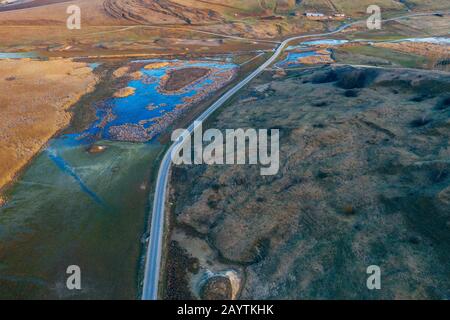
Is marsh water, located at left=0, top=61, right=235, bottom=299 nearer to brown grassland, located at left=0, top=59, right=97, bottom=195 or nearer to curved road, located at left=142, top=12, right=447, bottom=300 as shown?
curved road, located at left=142, top=12, right=447, bottom=300

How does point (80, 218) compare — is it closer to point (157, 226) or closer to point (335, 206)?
point (157, 226)

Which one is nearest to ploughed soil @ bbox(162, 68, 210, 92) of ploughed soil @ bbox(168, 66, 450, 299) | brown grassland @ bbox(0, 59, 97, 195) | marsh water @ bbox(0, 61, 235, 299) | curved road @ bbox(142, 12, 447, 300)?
curved road @ bbox(142, 12, 447, 300)

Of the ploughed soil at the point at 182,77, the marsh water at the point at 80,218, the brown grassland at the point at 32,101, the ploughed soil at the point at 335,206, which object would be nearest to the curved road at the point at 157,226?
the marsh water at the point at 80,218

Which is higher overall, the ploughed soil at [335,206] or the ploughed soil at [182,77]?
the ploughed soil at [182,77]

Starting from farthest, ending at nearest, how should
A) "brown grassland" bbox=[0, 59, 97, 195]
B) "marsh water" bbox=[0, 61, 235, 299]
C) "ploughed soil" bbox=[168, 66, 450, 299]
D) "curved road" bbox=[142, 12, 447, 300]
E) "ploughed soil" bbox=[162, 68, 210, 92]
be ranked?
"ploughed soil" bbox=[162, 68, 210, 92] → "brown grassland" bbox=[0, 59, 97, 195] → "marsh water" bbox=[0, 61, 235, 299] → "curved road" bbox=[142, 12, 447, 300] → "ploughed soil" bbox=[168, 66, 450, 299]

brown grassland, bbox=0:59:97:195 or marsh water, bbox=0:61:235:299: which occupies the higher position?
brown grassland, bbox=0:59:97:195

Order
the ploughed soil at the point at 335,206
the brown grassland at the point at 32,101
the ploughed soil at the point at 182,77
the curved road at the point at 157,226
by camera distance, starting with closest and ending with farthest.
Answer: the ploughed soil at the point at 335,206 < the curved road at the point at 157,226 < the brown grassland at the point at 32,101 < the ploughed soil at the point at 182,77

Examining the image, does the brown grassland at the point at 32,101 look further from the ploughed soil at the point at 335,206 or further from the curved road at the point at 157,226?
the ploughed soil at the point at 335,206
